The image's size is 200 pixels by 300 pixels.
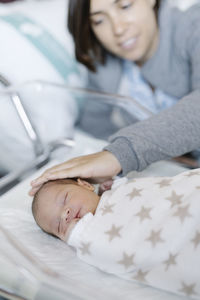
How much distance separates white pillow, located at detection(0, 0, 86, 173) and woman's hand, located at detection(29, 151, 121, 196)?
0.76ft

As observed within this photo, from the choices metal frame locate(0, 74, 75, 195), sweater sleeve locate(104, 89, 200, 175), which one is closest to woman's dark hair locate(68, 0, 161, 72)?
metal frame locate(0, 74, 75, 195)

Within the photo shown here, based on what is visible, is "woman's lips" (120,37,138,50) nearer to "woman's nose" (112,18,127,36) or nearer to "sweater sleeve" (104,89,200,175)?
"woman's nose" (112,18,127,36)

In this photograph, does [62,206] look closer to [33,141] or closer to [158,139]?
[158,139]

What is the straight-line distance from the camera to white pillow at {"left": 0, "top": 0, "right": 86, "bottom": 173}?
36.9 inches

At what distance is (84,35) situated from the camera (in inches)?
43.6

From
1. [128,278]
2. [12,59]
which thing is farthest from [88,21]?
[128,278]

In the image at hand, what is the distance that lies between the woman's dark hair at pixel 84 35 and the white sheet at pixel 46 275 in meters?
0.58

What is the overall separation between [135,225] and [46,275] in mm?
153

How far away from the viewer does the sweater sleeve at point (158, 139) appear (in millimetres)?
704

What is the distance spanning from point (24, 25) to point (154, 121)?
1.79ft

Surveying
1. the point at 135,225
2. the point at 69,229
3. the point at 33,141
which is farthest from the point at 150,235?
the point at 33,141

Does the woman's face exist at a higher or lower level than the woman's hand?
higher

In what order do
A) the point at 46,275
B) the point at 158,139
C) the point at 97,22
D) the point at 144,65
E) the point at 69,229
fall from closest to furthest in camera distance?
the point at 46,275 → the point at 69,229 → the point at 158,139 → the point at 97,22 → the point at 144,65

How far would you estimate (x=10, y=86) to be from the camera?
36.8 inches
